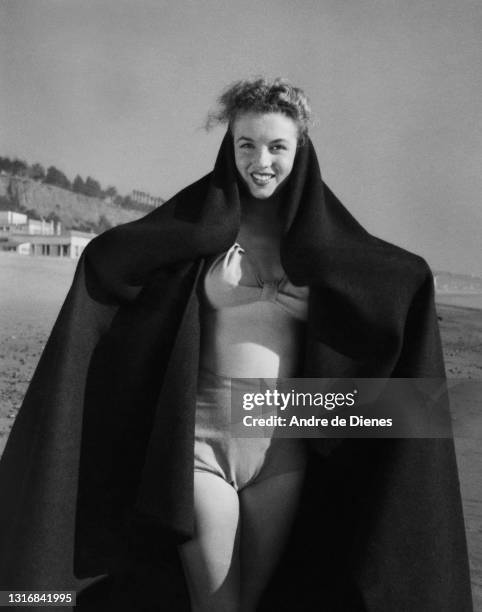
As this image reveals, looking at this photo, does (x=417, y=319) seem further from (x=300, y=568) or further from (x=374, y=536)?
(x=300, y=568)

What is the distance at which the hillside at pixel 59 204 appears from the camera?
6484mm

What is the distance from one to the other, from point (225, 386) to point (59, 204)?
7.25m

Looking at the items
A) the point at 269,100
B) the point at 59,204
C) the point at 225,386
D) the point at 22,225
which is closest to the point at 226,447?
the point at 225,386

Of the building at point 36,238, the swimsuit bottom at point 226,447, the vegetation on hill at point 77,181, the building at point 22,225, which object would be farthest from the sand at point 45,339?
the swimsuit bottom at point 226,447

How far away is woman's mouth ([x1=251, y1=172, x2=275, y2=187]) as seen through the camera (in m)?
1.48

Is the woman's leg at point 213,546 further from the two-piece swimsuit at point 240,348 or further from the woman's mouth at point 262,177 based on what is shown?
the woman's mouth at point 262,177

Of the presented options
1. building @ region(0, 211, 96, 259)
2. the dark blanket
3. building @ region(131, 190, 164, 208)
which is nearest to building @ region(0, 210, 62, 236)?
building @ region(0, 211, 96, 259)

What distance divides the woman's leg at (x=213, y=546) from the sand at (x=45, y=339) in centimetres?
199

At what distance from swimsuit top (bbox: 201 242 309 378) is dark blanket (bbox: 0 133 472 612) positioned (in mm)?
37

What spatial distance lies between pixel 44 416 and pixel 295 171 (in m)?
0.78

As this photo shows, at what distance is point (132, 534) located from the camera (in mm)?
1616

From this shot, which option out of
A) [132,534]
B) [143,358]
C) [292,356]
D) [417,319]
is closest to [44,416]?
[143,358]

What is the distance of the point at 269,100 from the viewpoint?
1.46 m

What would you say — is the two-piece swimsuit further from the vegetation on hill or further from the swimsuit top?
the vegetation on hill
